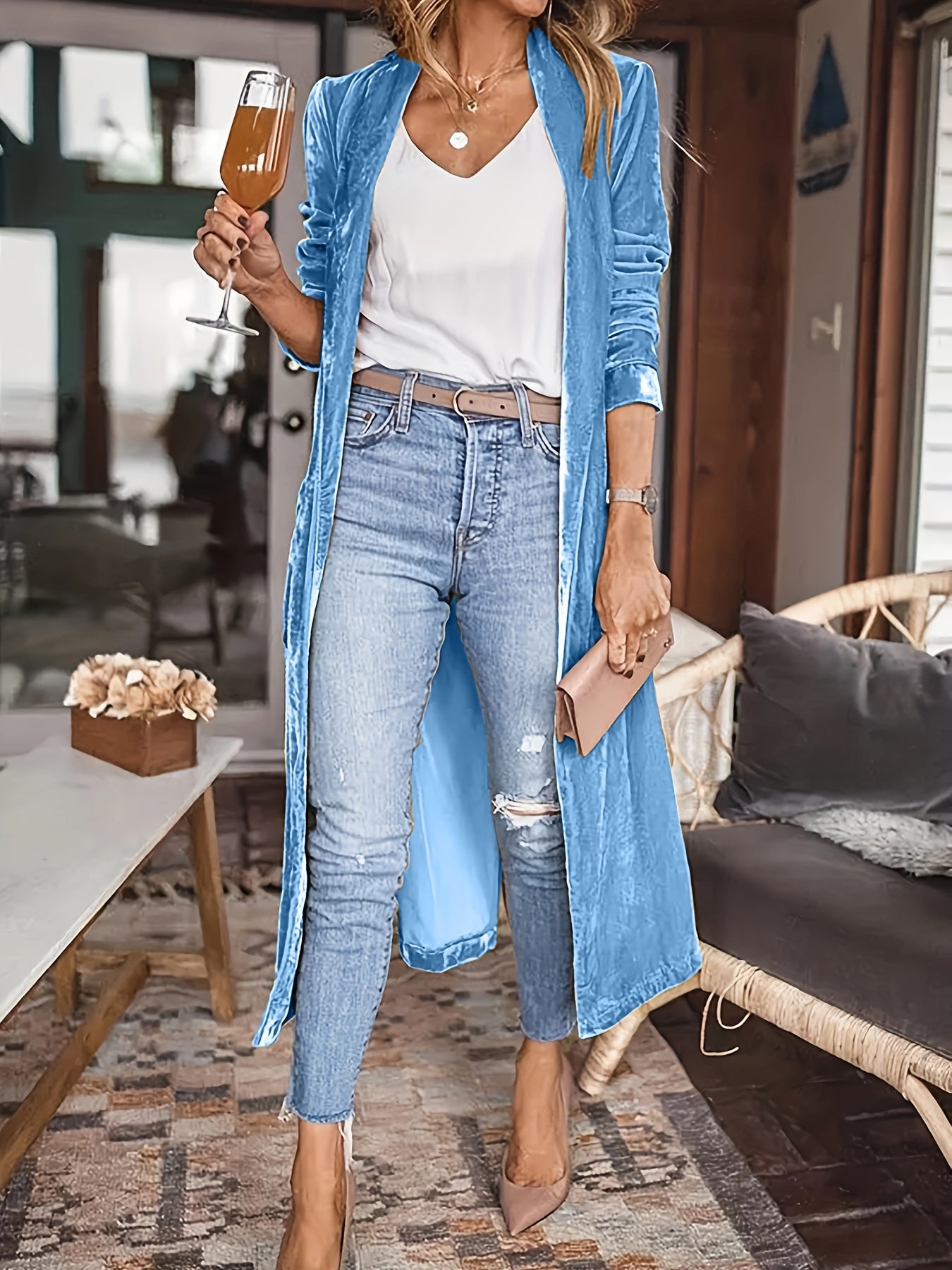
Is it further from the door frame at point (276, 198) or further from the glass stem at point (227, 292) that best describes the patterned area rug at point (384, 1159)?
the door frame at point (276, 198)

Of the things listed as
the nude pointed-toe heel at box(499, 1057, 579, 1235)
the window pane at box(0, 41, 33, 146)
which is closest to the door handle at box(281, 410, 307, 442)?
the window pane at box(0, 41, 33, 146)

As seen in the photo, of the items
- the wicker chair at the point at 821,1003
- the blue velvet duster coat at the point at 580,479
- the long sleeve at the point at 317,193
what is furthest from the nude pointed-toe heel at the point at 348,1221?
the long sleeve at the point at 317,193

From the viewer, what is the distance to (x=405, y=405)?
1.43m

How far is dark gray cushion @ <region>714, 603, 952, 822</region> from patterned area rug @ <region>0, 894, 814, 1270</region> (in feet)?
1.50

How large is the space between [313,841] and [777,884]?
69cm

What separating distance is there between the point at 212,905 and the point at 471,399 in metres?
1.10

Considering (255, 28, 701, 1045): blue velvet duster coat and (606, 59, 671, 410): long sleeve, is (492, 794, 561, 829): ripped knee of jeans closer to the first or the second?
(255, 28, 701, 1045): blue velvet duster coat

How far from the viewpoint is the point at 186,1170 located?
1685mm

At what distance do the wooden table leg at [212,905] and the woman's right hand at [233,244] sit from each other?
98 centimetres

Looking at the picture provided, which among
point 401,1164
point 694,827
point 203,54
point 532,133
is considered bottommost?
point 401,1164

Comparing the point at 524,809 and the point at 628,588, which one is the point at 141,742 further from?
the point at 628,588

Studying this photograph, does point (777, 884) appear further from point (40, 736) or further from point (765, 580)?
point (40, 736)

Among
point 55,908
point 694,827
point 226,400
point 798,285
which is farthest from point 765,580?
point 55,908

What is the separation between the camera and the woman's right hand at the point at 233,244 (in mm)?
1329
